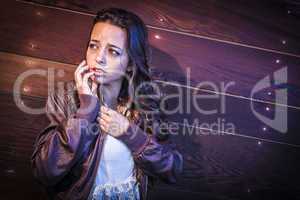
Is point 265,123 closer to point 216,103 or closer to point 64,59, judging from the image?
point 216,103

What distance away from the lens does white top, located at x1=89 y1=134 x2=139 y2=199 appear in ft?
4.13

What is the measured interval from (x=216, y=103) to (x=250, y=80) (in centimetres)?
17

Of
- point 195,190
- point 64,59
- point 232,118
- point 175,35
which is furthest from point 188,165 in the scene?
point 64,59

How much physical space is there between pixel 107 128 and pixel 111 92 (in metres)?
0.14

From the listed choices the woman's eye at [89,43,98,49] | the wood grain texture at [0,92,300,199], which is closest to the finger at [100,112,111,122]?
the woman's eye at [89,43,98,49]

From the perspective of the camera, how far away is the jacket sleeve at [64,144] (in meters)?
1.15

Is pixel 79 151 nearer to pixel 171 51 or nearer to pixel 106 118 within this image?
pixel 106 118

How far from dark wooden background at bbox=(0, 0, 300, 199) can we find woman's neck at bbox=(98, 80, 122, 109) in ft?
0.73

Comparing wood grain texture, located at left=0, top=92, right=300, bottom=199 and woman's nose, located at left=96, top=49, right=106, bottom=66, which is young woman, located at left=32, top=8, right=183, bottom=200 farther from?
wood grain texture, located at left=0, top=92, right=300, bottom=199

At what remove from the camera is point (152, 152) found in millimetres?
1261

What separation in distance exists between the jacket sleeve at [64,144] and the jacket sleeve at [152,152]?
→ 143 mm

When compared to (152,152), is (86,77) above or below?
above

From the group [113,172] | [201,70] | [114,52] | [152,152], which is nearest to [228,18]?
[201,70]

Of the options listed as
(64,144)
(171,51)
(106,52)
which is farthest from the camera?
(171,51)
